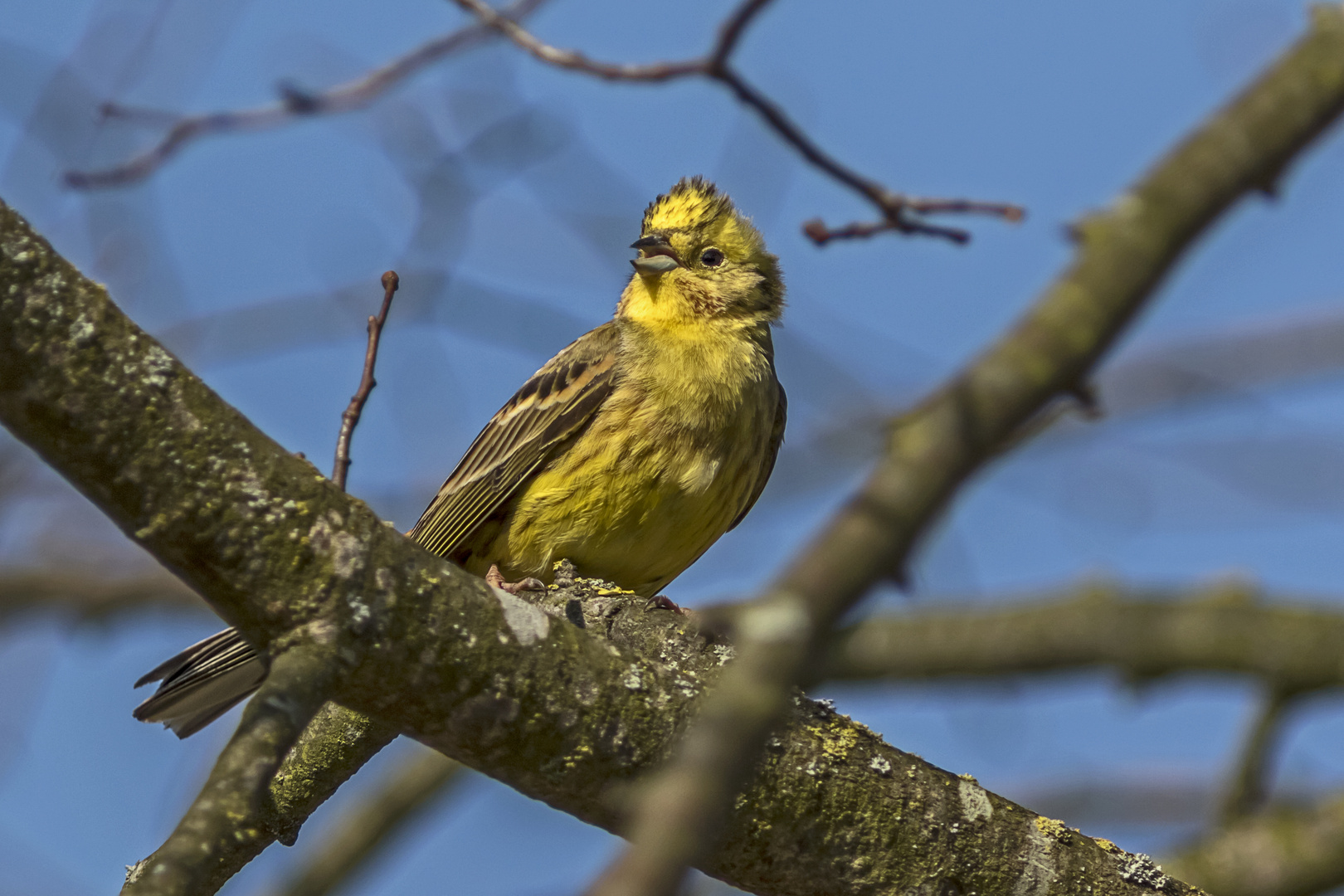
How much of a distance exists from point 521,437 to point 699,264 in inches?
49.8

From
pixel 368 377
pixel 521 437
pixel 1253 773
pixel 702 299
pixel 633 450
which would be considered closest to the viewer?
pixel 368 377

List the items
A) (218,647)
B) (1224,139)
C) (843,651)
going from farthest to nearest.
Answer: (843,651), (1224,139), (218,647)

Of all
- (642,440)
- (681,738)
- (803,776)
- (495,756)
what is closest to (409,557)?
(495,756)

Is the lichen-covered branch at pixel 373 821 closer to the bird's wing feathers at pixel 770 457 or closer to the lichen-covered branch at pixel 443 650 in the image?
the bird's wing feathers at pixel 770 457

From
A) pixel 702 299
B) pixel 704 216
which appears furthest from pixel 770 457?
pixel 704 216

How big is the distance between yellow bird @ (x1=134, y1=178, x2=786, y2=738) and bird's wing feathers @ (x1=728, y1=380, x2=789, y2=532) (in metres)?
0.01

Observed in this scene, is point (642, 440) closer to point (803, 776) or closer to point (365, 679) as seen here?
point (803, 776)

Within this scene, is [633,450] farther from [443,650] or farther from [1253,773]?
[1253,773]

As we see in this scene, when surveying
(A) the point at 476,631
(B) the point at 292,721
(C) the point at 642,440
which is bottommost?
(B) the point at 292,721

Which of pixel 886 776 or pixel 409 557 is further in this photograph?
pixel 886 776

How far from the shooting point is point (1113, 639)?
807 cm

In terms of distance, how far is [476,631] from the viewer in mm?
3064

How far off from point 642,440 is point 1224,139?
224 cm

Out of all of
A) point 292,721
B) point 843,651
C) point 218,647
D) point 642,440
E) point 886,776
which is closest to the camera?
point 292,721
